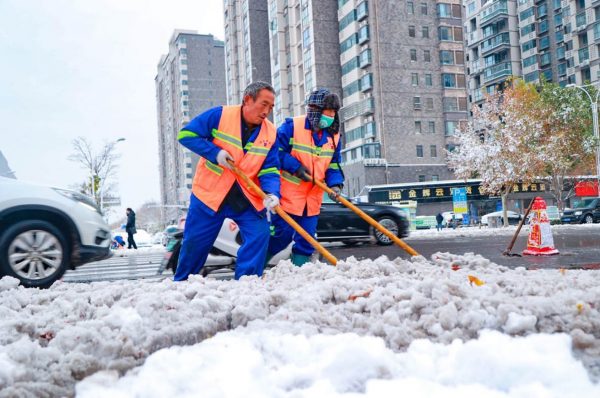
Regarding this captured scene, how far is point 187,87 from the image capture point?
109 meters

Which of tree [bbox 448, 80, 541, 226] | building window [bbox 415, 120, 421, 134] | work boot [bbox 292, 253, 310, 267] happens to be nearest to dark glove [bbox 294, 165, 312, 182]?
work boot [bbox 292, 253, 310, 267]

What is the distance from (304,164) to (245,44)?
211 feet

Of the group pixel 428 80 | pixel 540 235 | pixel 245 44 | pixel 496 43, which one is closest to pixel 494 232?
pixel 540 235

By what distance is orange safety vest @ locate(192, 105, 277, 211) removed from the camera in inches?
170

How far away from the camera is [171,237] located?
6766mm

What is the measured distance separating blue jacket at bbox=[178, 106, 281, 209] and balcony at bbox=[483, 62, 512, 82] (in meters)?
54.7

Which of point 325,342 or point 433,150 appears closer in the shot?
point 325,342

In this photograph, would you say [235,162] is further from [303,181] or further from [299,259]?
[299,259]

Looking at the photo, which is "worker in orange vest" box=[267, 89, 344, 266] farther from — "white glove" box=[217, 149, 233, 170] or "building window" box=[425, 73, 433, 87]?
"building window" box=[425, 73, 433, 87]

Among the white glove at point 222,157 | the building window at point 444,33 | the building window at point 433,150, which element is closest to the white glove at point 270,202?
the white glove at point 222,157

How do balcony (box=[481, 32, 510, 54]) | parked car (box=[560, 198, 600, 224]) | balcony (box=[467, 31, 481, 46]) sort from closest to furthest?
1. parked car (box=[560, 198, 600, 224])
2. balcony (box=[481, 32, 510, 54])
3. balcony (box=[467, 31, 481, 46])

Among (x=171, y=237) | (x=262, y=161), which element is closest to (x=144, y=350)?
(x=262, y=161)

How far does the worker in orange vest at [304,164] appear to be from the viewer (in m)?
5.17

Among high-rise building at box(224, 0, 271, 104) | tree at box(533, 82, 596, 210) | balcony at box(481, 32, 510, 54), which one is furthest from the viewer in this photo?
high-rise building at box(224, 0, 271, 104)
